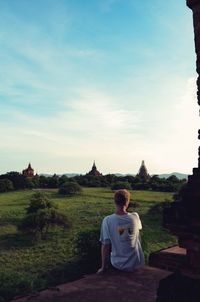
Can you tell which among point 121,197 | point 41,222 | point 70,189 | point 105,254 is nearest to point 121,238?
point 105,254

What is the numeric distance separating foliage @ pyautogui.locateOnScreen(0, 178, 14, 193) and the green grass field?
984cm

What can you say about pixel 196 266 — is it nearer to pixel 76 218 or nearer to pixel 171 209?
pixel 171 209

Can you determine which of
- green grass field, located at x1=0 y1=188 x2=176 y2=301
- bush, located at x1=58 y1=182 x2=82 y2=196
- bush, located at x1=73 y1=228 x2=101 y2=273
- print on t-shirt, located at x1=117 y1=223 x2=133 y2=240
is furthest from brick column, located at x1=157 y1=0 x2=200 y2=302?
bush, located at x1=58 y1=182 x2=82 y2=196

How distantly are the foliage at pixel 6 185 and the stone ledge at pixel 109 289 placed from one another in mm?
25973

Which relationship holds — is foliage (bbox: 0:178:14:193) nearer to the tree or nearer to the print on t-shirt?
the tree

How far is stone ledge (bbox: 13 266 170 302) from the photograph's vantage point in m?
3.60

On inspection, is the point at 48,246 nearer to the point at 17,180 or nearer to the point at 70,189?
the point at 70,189

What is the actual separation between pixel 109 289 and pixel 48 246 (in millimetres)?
8347

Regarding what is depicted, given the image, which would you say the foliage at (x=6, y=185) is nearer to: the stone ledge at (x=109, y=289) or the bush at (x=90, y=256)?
the bush at (x=90, y=256)

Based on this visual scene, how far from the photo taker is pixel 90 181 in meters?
35.6

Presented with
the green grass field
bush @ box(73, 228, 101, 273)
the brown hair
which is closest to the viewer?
the brown hair

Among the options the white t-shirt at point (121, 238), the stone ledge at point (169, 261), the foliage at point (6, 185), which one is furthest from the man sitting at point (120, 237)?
the foliage at point (6, 185)

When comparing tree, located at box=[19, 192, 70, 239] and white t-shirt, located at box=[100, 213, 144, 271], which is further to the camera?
tree, located at box=[19, 192, 70, 239]

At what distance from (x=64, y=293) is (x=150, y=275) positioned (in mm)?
1048
